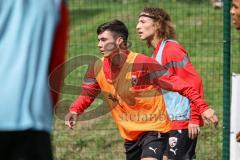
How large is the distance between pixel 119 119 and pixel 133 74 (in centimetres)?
40

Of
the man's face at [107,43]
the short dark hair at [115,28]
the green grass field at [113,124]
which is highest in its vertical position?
the short dark hair at [115,28]

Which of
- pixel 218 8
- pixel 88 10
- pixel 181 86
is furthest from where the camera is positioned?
pixel 88 10

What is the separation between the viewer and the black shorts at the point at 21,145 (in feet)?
10.1

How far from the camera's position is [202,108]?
621 cm

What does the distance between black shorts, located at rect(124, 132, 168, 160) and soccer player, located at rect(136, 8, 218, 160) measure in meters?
0.27

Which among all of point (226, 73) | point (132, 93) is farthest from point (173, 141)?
point (226, 73)

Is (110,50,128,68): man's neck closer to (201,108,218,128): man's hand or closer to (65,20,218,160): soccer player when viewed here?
(65,20,218,160): soccer player

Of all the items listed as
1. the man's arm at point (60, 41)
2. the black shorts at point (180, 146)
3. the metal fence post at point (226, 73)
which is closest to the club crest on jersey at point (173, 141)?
the black shorts at point (180, 146)

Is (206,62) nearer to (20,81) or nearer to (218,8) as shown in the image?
(218,8)

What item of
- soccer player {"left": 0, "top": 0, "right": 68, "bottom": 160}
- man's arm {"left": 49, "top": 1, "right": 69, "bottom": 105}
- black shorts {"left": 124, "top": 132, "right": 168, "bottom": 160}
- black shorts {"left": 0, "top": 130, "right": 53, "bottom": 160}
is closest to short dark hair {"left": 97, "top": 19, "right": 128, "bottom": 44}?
black shorts {"left": 124, "top": 132, "right": 168, "bottom": 160}

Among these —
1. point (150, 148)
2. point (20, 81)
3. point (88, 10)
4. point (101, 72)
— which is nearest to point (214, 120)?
point (150, 148)

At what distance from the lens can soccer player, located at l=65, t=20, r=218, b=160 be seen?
6.72 m

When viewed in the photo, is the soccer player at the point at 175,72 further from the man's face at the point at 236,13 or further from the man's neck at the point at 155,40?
the man's face at the point at 236,13

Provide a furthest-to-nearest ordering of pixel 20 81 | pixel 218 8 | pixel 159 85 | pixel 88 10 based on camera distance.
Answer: pixel 88 10, pixel 218 8, pixel 159 85, pixel 20 81
